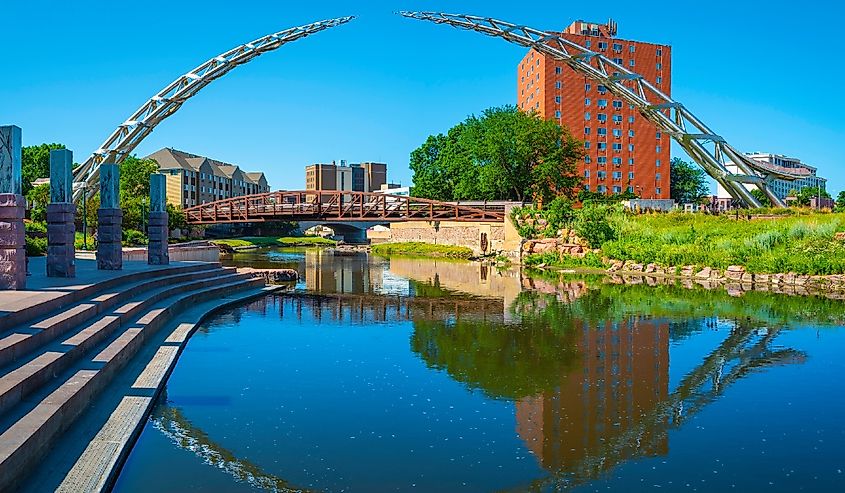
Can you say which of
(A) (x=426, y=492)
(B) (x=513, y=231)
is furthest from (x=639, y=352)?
(B) (x=513, y=231)

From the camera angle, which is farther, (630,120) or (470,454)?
(630,120)

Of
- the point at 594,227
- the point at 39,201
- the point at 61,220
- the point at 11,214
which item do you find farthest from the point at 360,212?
the point at 11,214

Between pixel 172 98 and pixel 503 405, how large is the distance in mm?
34602

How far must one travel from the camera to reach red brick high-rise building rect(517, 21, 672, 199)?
85.6m

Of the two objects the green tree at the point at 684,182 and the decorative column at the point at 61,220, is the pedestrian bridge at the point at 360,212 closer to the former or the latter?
the decorative column at the point at 61,220

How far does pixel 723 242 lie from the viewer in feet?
123

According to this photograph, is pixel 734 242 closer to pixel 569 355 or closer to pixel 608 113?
pixel 569 355

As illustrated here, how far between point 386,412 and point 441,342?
625 centimetres

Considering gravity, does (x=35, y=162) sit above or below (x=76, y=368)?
above

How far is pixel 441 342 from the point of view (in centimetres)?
1689

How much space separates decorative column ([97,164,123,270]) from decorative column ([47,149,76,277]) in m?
2.95

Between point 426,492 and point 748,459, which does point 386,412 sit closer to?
point 426,492

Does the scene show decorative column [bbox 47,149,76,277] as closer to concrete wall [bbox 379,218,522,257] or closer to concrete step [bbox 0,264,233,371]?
concrete step [bbox 0,264,233,371]

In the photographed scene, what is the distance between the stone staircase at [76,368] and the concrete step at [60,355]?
0.04 ft
